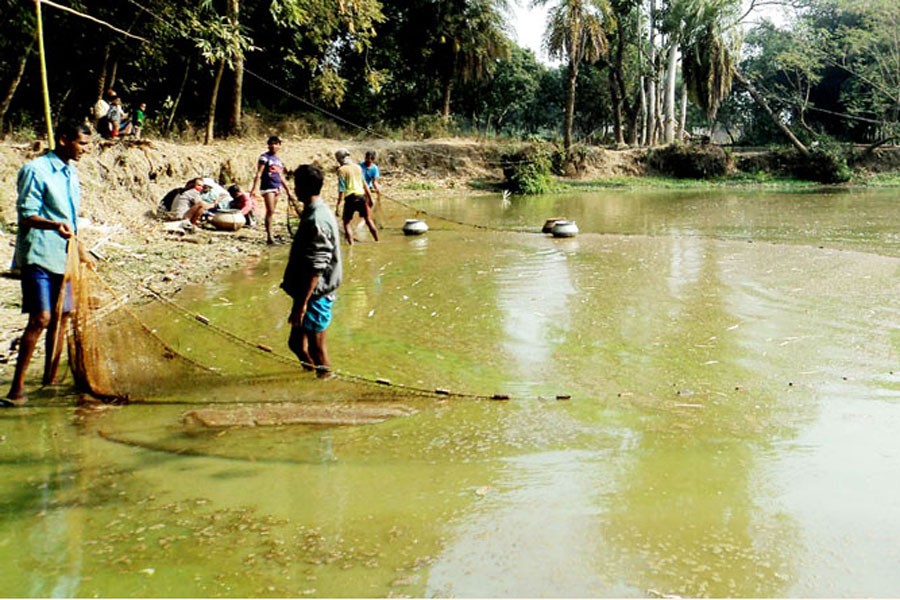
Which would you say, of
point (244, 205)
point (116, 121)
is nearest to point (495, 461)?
point (244, 205)

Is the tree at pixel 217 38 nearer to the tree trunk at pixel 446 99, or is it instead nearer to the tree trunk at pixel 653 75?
the tree trunk at pixel 446 99

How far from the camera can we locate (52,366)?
5027 millimetres

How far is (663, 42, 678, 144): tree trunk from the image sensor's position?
3388 centimetres

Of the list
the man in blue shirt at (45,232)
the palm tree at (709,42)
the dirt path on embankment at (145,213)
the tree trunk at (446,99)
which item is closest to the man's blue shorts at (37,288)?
the man in blue shirt at (45,232)

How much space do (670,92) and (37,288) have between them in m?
34.2

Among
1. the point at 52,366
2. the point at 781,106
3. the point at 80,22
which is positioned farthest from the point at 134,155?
the point at 781,106

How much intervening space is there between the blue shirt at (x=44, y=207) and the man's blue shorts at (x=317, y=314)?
158 centimetres

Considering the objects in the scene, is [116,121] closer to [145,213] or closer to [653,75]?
[145,213]

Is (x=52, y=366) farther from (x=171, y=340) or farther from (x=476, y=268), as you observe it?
(x=476, y=268)

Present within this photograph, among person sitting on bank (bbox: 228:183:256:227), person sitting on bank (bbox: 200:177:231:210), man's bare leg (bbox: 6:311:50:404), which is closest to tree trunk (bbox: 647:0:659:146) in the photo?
person sitting on bank (bbox: 228:183:256:227)

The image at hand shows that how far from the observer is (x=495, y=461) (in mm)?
4090

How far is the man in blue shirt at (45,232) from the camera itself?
4.60m

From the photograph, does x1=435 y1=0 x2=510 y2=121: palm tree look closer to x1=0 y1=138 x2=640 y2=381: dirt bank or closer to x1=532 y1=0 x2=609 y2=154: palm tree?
x1=532 y1=0 x2=609 y2=154: palm tree

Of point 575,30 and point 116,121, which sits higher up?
point 575,30
